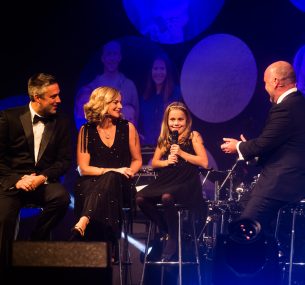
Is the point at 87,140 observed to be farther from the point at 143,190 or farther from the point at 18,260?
the point at 18,260

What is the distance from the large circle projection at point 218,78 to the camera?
667cm

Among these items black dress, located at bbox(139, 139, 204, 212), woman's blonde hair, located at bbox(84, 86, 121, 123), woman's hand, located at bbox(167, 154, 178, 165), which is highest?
woman's blonde hair, located at bbox(84, 86, 121, 123)

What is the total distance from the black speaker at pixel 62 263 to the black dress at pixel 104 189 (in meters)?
1.80

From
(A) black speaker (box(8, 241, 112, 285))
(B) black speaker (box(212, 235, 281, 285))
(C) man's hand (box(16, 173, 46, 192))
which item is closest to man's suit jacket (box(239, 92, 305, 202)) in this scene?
(B) black speaker (box(212, 235, 281, 285))

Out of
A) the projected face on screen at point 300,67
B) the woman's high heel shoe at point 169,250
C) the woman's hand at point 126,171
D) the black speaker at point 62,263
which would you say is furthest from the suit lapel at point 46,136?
the projected face on screen at point 300,67

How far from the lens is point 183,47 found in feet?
22.4

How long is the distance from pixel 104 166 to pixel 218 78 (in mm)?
2205

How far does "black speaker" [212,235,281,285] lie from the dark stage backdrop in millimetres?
1980

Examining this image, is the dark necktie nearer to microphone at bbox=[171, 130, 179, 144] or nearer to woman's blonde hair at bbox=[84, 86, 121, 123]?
woman's blonde hair at bbox=[84, 86, 121, 123]

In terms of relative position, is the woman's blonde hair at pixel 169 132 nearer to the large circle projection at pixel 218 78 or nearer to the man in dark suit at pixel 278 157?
the man in dark suit at pixel 278 157

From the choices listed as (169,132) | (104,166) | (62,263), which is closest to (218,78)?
(169,132)

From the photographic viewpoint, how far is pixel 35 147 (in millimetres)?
4859

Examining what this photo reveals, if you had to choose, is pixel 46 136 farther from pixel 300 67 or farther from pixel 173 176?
pixel 300 67

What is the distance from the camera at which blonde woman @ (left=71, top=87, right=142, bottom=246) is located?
15.3 feet
